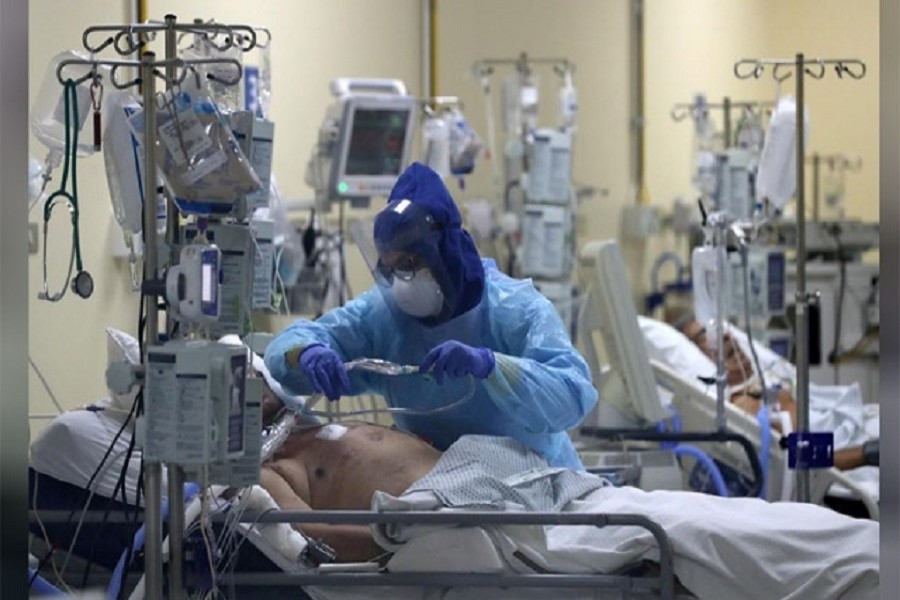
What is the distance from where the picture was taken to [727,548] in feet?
11.7

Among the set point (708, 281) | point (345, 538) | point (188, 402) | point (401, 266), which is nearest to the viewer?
point (188, 402)

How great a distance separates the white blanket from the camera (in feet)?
11.5

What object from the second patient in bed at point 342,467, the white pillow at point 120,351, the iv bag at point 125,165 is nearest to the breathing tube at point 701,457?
the second patient in bed at point 342,467

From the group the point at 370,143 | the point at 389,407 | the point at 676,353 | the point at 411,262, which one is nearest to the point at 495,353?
the point at 411,262

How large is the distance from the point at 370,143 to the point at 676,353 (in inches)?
54.7

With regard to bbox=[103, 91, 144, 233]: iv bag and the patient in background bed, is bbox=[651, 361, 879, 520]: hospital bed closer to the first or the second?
the patient in background bed

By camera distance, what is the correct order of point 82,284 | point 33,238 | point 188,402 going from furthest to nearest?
point 33,238 < point 82,284 < point 188,402

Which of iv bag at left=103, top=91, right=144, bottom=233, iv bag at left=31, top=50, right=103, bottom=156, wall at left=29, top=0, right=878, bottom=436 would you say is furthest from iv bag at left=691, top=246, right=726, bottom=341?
iv bag at left=103, top=91, right=144, bottom=233

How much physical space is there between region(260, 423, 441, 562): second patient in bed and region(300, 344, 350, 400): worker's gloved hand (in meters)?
0.14

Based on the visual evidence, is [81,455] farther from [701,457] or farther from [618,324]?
[701,457]

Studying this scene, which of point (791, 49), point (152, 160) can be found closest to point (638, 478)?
point (152, 160)

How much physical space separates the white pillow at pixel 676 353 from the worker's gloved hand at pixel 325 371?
2.83 m

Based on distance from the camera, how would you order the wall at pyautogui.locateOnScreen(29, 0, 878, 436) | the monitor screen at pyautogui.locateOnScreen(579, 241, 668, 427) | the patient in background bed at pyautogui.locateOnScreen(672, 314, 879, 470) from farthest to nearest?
the patient in background bed at pyautogui.locateOnScreen(672, 314, 879, 470), the monitor screen at pyautogui.locateOnScreen(579, 241, 668, 427), the wall at pyautogui.locateOnScreen(29, 0, 878, 436)

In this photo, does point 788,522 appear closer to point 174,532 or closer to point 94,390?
point 174,532
